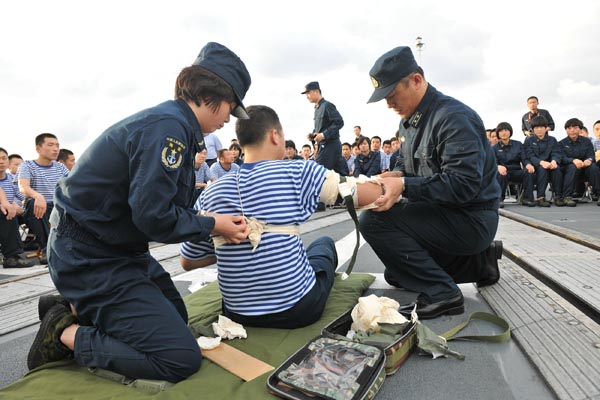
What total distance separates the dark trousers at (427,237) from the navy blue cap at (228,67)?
1.07 m

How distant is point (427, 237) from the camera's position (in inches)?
90.5

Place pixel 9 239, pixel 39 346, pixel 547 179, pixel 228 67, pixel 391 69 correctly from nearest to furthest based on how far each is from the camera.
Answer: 1. pixel 39 346
2. pixel 228 67
3. pixel 391 69
4. pixel 9 239
5. pixel 547 179

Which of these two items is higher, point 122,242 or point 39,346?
point 122,242

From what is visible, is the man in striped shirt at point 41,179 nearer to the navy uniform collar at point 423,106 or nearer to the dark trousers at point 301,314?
the dark trousers at point 301,314

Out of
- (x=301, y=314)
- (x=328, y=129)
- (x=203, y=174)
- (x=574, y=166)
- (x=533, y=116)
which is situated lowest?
(x=301, y=314)

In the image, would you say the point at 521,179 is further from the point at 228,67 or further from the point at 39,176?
the point at 39,176

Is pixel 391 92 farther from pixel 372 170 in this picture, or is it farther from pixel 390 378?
pixel 372 170

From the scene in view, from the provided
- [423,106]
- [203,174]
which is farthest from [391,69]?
[203,174]

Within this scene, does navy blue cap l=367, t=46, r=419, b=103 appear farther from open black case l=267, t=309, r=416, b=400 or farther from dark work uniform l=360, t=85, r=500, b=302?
open black case l=267, t=309, r=416, b=400

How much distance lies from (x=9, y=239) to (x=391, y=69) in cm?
479

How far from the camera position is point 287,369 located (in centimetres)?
143

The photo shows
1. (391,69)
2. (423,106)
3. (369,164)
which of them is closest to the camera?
(391,69)

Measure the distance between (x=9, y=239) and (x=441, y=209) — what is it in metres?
4.90

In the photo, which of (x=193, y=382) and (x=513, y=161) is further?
(x=513, y=161)
